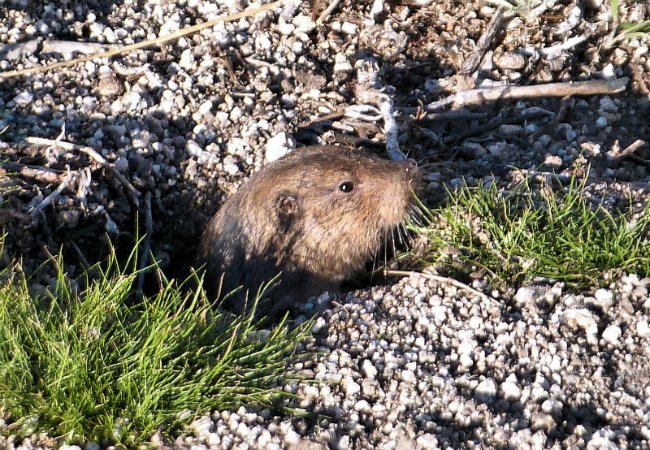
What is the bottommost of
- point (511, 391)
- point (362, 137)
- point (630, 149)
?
point (511, 391)

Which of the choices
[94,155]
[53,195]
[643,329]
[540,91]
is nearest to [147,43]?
[94,155]

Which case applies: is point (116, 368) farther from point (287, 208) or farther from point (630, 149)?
point (630, 149)

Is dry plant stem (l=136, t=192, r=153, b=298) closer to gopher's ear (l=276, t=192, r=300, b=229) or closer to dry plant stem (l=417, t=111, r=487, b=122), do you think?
gopher's ear (l=276, t=192, r=300, b=229)

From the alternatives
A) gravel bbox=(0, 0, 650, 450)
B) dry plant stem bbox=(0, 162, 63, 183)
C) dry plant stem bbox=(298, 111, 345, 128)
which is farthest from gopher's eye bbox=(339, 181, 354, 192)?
dry plant stem bbox=(0, 162, 63, 183)

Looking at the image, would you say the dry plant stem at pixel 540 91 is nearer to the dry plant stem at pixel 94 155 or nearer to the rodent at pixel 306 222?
the rodent at pixel 306 222

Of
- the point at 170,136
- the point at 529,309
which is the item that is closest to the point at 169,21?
the point at 170,136
